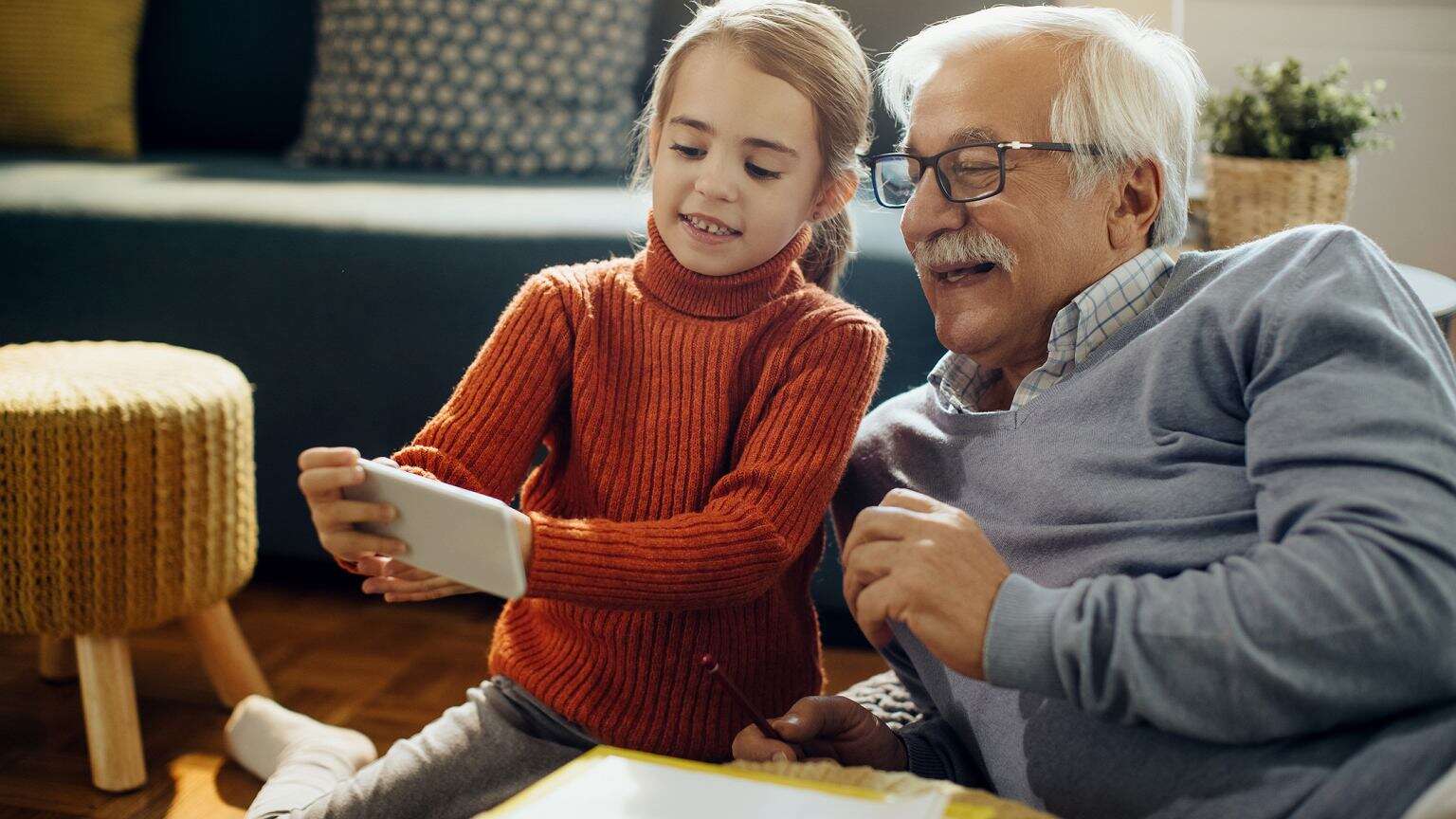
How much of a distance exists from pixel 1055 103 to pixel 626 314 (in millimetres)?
432

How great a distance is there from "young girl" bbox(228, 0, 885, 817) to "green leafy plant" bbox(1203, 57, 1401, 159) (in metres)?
1.07

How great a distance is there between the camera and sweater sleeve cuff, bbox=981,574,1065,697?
0.85m

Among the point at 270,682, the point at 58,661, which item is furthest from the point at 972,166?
the point at 58,661

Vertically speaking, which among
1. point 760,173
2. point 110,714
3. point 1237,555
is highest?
point 760,173

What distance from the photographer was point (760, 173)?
3.88ft

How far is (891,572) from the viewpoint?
2.99 ft

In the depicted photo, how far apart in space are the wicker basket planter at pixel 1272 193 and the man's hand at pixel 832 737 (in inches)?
48.5

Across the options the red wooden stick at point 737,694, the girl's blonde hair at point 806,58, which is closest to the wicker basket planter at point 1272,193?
the girl's blonde hair at point 806,58

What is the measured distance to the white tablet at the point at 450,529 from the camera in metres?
0.83

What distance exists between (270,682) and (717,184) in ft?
3.78

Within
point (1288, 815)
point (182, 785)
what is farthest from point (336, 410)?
point (1288, 815)

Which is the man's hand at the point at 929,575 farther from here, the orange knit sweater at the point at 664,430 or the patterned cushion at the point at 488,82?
the patterned cushion at the point at 488,82

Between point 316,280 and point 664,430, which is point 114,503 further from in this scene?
point 664,430

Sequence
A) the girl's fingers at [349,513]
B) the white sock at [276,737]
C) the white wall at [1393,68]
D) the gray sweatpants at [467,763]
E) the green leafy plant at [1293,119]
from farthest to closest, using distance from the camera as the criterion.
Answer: the white wall at [1393,68] < the green leafy plant at [1293,119] < the white sock at [276,737] < the gray sweatpants at [467,763] < the girl's fingers at [349,513]
